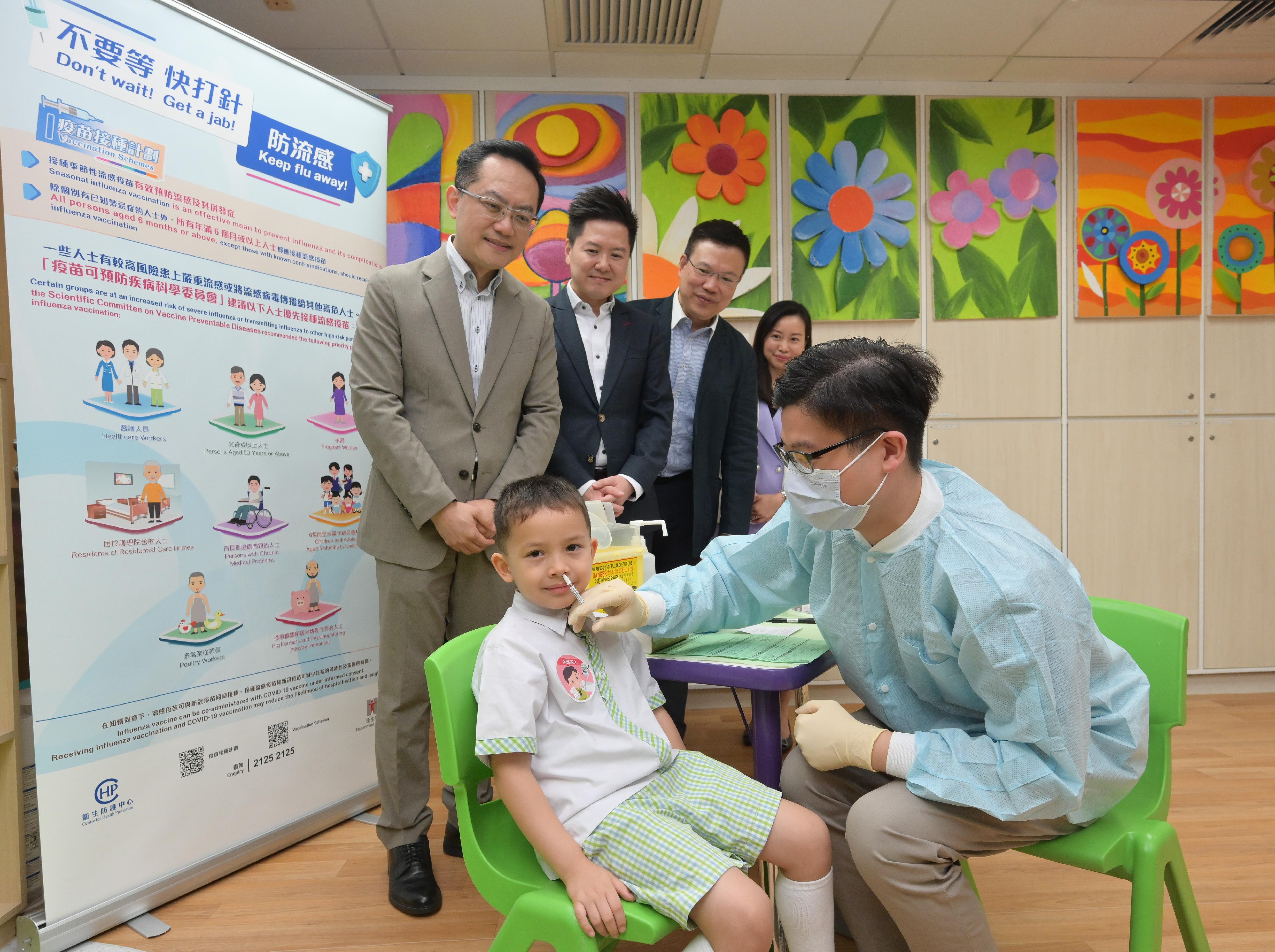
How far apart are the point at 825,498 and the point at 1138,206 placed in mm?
3252

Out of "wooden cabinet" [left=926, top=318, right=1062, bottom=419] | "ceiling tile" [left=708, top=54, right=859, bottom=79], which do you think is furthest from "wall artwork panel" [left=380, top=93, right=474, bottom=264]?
"wooden cabinet" [left=926, top=318, right=1062, bottom=419]

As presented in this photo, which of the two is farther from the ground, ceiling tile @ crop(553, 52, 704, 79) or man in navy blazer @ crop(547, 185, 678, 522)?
ceiling tile @ crop(553, 52, 704, 79)

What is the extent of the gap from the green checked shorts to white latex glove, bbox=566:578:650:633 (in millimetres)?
257

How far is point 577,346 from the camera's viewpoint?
2.26 meters

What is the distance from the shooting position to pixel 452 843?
2123mm

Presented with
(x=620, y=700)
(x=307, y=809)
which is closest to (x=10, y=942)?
(x=307, y=809)

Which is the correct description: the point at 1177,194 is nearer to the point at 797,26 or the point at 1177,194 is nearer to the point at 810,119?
the point at 810,119

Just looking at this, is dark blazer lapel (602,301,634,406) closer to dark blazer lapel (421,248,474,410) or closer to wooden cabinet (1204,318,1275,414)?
dark blazer lapel (421,248,474,410)

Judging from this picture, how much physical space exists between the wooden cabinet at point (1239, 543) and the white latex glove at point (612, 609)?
346cm

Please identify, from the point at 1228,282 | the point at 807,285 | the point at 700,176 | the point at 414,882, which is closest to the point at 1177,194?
the point at 1228,282

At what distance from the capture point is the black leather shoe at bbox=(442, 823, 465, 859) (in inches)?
83.0

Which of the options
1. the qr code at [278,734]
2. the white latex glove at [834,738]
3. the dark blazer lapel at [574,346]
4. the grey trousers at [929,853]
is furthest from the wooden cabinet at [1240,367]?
the qr code at [278,734]

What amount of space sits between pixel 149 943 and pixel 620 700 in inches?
51.0

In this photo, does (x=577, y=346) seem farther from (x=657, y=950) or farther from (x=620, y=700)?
(x=657, y=950)
